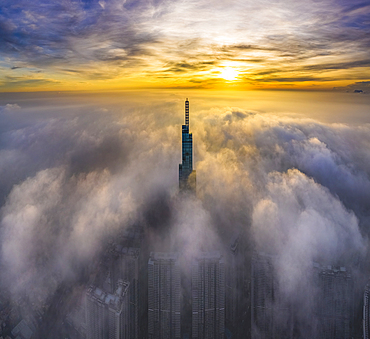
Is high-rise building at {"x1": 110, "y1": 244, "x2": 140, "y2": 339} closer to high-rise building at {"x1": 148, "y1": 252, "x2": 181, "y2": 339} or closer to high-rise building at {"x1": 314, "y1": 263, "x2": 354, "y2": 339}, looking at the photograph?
high-rise building at {"x1": 148, "y1": 252, "x2": 181, "y2": 339}

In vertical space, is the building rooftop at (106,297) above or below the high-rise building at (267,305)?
above

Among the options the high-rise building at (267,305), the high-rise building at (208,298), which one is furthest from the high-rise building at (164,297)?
the high-rise building at (267,305)

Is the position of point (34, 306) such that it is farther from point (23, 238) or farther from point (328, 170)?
point (328, 170)

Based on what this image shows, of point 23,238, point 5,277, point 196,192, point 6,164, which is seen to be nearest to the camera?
point 5,277

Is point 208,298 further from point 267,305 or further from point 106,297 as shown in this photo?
point 106,297

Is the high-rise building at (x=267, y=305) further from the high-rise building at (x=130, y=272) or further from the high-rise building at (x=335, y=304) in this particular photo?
the high-rise building at (x=130, y=272)

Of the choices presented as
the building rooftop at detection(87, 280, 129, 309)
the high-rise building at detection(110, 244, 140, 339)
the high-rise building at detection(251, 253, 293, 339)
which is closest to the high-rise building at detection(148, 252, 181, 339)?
the high-rise building at detection(110, 244, 140, 339)

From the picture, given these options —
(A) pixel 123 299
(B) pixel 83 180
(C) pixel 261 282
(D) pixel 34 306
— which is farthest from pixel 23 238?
(C) pixel 261 282
